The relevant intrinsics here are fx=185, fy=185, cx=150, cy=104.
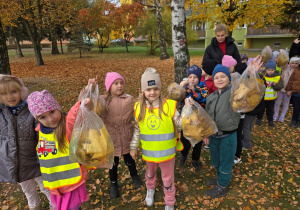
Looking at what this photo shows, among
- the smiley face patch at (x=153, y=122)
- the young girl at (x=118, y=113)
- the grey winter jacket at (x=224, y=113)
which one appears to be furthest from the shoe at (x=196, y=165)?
the smiley face patch at (x=153, y=122)

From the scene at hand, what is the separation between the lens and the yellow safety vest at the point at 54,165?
2.04m

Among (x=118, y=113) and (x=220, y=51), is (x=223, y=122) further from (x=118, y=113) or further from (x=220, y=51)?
(x=220, y=51)

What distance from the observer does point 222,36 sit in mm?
3467

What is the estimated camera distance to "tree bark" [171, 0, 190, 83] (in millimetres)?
5177

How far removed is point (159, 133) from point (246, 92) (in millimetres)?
1265

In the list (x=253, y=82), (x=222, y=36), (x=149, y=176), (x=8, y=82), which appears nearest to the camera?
(x=8, y=82)

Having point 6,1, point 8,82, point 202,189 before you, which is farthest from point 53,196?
point 6,1

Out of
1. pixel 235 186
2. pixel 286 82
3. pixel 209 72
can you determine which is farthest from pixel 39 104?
pixel 286 82

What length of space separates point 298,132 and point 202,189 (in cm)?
344

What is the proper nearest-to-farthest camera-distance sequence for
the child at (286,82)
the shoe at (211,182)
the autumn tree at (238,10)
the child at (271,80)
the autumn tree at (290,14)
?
the shoe at (211,182)
the child at (271,80)
the child at (286,82)
the autumn tree at (238,10)
the autumn tree at (290,14)

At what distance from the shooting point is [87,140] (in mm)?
1947

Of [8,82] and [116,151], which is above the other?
[8,82]

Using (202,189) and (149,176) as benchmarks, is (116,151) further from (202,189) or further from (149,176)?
(202,189)

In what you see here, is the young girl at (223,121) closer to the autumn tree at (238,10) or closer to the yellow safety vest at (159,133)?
the yellow safety vest at (159,133)
